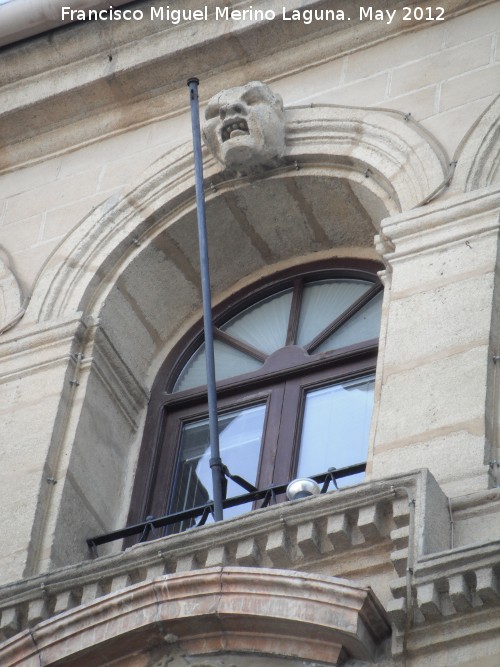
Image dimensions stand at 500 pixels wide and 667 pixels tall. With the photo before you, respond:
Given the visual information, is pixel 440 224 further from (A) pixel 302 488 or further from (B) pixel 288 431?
(A) pixel 302 488

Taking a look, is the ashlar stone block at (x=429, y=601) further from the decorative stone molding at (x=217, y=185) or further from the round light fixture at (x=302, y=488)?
the decorative stone molding at (x=217, y=185)

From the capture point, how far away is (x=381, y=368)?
10.3m

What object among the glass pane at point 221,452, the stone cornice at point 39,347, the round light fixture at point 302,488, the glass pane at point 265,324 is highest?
the glass pane at point 265,324

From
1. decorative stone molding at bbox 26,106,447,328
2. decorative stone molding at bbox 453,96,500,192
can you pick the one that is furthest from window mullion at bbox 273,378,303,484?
decorative stone molding at bbox 453,96,500,192

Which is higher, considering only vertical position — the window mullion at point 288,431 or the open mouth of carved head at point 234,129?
the open mouth of carved head at point 234,129

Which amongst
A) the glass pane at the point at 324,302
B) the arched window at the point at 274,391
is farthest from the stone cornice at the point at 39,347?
the glass pane at the point at 324,302

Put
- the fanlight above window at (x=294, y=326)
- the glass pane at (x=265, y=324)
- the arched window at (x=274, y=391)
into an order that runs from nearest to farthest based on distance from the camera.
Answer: the arched window at (x=274, y=391)
the fanlight above window at (x=294, y=326)
the glass pane at (x=265, y=324)

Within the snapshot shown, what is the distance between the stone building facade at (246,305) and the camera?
880 cm

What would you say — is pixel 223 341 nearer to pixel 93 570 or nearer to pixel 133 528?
pixel 133 528

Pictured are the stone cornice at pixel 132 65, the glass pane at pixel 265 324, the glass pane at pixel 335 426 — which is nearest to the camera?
the glass pane at pixel 335 426

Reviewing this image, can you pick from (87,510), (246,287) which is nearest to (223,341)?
(246,287)

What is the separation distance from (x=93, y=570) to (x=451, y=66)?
4138 mm

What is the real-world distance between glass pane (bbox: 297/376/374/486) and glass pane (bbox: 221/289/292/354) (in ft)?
2.34

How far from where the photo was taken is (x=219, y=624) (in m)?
A: 8.84
